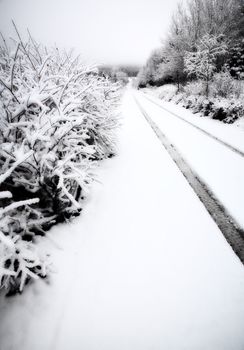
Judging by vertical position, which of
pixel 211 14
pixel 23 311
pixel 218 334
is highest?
pixel 211 14

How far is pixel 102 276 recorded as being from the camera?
2154 millimetres

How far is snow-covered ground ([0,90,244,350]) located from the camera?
165 centimetres

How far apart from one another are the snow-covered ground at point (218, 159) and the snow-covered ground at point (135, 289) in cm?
55

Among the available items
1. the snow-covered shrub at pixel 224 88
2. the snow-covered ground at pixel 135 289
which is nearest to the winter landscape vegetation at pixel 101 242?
the snow-covered ground at pixel 135 289

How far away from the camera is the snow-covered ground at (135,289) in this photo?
1.65 metres

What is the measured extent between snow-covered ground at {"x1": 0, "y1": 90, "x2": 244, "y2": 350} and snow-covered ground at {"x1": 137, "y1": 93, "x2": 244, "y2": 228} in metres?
0.55

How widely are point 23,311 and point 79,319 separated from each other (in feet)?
1.64

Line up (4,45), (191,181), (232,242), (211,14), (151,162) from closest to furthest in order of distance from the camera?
(232,242) → (4,45) → (191,181) → (151,162) → (211,14)

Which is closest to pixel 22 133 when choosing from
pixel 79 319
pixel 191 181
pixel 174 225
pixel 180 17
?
pixel 79 319

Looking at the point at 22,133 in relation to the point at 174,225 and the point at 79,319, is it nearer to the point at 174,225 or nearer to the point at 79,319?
the point at 79,319

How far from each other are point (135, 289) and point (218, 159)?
3771 mm

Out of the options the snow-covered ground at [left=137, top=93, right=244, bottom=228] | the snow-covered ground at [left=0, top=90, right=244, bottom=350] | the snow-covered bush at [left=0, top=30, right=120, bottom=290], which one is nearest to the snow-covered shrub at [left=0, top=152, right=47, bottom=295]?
the snow-covered bush at [left=0, top=30, right=120, bottom=290]

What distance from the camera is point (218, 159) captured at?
483 centimetres

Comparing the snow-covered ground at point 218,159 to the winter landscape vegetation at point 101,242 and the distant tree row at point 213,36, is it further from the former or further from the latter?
the distant tree row at point 213,36
